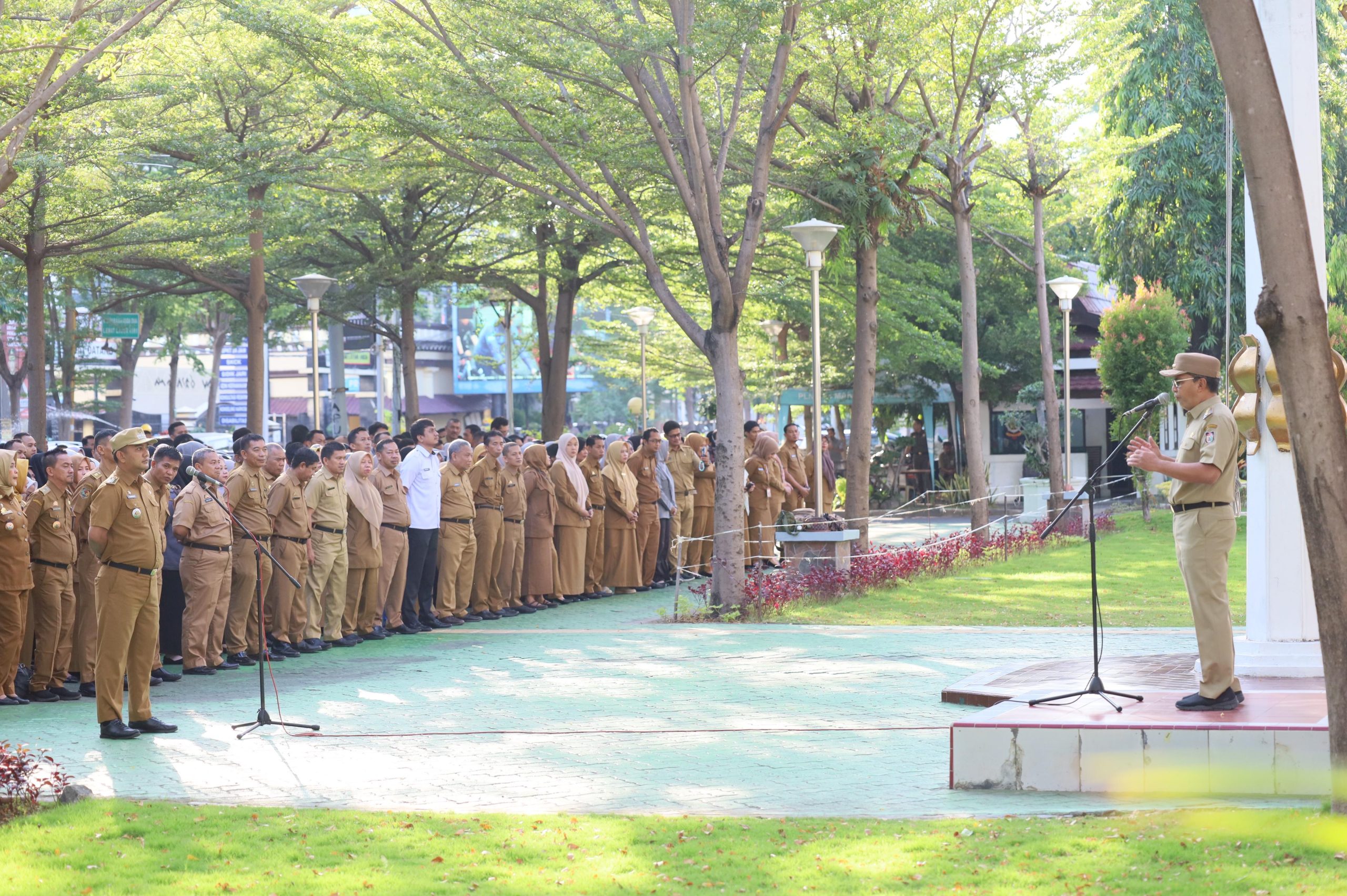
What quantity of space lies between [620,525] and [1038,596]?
525 cm

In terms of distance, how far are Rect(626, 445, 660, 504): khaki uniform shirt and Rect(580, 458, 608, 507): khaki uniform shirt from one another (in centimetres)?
85

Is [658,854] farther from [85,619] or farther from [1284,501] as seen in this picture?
[85,619]

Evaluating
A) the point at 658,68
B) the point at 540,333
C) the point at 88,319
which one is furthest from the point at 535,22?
the point at 88,319

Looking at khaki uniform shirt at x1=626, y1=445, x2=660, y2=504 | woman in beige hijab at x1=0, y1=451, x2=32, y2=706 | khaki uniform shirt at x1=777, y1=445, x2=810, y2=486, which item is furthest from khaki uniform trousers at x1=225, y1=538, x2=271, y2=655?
khaki uniform shirt at x1=777, y1=445, x2=810, y2=486

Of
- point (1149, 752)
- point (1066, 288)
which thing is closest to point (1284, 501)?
point (1149, 752)

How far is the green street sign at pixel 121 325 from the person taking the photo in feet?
84.3

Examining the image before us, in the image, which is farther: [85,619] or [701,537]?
[701,537]

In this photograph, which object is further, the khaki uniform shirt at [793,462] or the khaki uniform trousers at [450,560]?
the khaki uniform shirt at [793,462]

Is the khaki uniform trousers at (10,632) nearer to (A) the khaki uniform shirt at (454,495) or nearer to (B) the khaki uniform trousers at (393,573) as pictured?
(B) the khaki uniform trousers at (393,573)

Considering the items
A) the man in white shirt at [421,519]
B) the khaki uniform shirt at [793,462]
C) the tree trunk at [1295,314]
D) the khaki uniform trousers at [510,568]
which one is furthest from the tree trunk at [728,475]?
the tree trunk at [1295,314]

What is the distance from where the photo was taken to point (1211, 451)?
806cm

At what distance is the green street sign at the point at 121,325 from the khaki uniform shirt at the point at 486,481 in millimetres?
11986

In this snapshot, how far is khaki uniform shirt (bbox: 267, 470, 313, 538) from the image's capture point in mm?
13219

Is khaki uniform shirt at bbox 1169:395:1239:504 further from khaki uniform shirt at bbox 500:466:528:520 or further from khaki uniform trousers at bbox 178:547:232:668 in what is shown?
khaki uniform shirt at bbox 500:466:528:520
